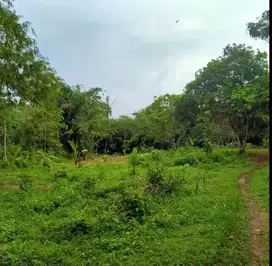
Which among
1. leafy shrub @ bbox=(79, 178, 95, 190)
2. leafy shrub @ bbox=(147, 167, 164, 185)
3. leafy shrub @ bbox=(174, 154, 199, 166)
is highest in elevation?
leafy shrub @ bbox=(174, 154, 199, 166)

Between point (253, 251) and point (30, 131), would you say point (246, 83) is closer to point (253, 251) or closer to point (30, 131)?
point (30, 131)

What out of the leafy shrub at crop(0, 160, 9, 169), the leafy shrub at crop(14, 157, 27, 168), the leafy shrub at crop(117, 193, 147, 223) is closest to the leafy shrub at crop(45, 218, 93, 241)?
the leafy shrub at crop(117, 193, 147, 223)

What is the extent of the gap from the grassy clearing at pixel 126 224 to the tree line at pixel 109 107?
102 inches

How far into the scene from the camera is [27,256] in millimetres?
4164

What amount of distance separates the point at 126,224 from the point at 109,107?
17.1 meters

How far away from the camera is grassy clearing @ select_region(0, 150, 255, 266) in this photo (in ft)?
13.9

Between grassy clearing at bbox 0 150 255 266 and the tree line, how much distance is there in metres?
2.59

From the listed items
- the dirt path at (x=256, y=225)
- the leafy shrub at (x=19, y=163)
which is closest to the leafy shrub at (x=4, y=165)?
the leafy shrub at (x=19, y=163)

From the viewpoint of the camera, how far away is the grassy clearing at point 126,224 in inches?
166

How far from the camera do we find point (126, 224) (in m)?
5.44

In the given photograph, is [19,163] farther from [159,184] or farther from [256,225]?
[256,225]

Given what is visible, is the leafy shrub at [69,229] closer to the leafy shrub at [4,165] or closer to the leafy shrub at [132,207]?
the leafy shrub at [132,207]

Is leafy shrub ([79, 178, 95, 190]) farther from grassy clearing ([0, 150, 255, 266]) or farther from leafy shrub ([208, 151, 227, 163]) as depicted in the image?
leafy shrub ([208, 151, 227, 163])

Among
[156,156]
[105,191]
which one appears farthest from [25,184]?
[156,156]
